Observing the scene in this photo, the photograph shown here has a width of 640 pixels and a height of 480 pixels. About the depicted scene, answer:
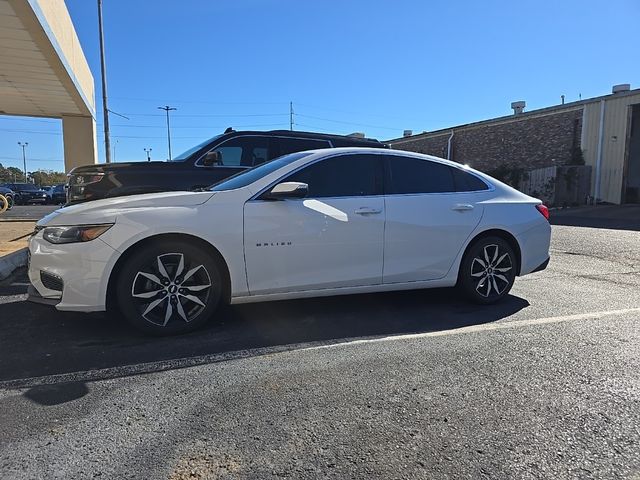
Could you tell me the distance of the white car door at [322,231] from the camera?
14.0ft

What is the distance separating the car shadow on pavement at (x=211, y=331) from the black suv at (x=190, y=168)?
6.61 ft

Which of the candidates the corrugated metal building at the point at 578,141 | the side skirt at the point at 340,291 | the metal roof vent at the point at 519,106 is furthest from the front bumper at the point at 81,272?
the metal roof vent at the point at 519,106

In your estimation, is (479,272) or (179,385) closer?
(179,385)

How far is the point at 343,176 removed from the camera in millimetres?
4746

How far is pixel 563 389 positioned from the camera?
3189 mm

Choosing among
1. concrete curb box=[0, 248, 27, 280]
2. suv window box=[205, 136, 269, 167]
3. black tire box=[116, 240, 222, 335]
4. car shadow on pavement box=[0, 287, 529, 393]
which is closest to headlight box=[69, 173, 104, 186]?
concrete curb box=[0, 248, 27, 280]

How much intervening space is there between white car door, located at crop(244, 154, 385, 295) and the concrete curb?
13.4 ft

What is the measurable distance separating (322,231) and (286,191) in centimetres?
49

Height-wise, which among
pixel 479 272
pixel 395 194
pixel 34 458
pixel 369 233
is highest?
pixel 395 194

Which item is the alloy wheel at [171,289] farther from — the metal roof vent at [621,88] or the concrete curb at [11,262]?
the metal roof vent at [621,88]

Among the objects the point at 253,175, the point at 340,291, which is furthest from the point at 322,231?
the point at 253,175

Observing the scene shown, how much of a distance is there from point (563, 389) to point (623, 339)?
139 cm

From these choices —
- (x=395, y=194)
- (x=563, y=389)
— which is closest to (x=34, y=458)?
(x=563, y=389)

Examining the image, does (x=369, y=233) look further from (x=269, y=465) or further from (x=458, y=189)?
(x=269, y=465)
